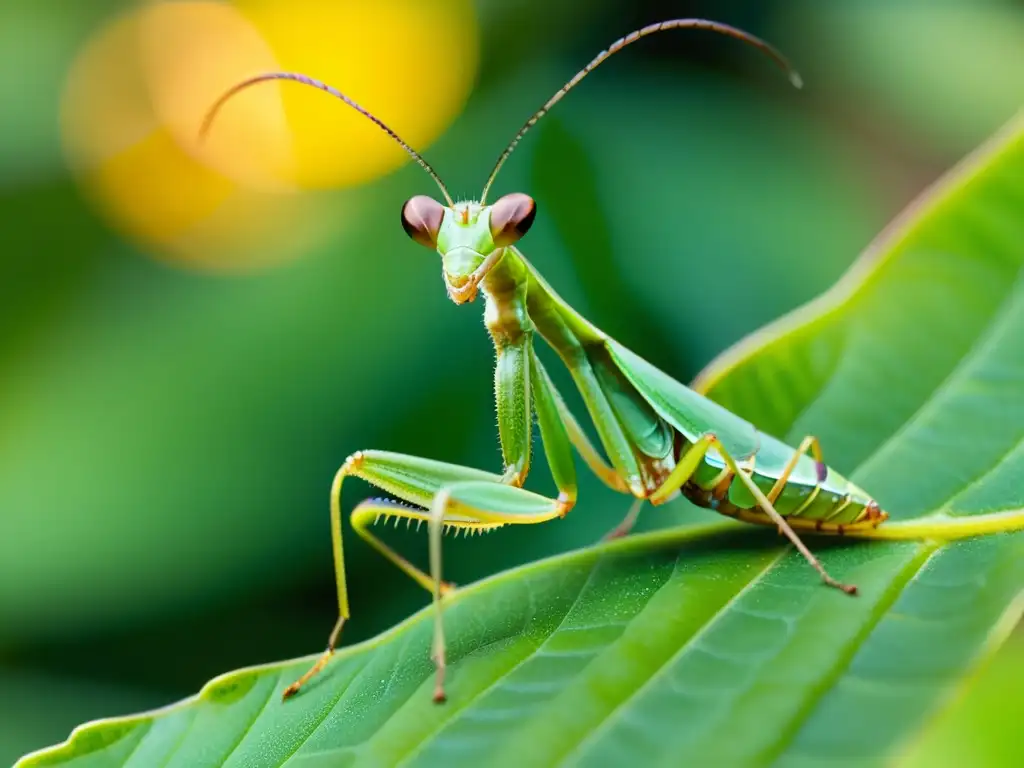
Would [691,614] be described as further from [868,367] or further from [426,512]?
[868,367]

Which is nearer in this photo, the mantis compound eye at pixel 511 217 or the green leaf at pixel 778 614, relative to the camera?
the green leaf at pixel 778 614

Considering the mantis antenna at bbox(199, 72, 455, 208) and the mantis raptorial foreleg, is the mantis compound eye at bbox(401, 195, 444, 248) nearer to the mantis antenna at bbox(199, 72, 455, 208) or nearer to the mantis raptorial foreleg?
the mantis antenna at bbox(199, 72, 455, 208)

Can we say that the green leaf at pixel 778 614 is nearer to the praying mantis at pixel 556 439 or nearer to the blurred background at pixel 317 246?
the praying mantis at pixel 556 439

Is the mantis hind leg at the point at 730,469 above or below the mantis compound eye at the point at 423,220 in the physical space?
below

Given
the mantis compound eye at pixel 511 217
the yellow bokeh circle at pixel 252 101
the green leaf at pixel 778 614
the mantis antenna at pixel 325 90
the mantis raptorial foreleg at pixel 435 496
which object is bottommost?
the green leaf at pixel 778 614

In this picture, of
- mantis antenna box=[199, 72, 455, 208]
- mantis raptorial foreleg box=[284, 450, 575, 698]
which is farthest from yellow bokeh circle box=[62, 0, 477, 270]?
mantis raptorial foreleg box=[284, 450, 575, 698]

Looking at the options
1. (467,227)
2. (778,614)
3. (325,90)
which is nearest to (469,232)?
(467,227)

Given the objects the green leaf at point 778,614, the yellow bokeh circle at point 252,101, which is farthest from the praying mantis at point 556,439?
the yellow bokeh circle at point 252,101

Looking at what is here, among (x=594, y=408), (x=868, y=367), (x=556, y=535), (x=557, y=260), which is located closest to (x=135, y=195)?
(x=557, y=260)
